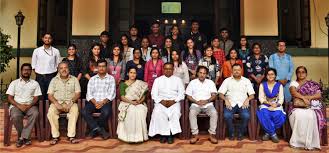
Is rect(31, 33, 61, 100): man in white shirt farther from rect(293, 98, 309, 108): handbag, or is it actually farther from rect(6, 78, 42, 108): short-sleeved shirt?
rect(293, 98, 309, 108): handbag

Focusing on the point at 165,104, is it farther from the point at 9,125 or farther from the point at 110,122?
the point at 9,125

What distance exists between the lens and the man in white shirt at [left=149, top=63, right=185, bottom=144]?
18.0 feet

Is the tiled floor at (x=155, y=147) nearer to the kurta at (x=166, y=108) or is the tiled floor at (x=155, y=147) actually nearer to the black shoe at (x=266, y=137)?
the black shoe at (x=266, y=137)

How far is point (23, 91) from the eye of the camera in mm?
5508

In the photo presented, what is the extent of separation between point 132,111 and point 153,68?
105cm

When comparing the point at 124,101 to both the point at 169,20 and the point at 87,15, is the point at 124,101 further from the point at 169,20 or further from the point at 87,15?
the point at 169,20

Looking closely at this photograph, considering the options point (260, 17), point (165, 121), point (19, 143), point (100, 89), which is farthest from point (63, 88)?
point (260, 17)

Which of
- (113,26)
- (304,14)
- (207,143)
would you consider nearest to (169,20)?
(113,26)

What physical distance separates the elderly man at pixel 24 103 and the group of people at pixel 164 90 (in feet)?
0.05

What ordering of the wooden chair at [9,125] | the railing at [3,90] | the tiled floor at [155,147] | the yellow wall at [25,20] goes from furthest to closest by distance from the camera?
1. the yellow wall at [25,20]
2. the railing at [3,90]
3. the wooden chair at [9,125]
4. the tiled floor at [155,147]

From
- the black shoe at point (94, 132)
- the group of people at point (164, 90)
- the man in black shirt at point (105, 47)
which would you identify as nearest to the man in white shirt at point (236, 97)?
the group of people at point (164, 90)

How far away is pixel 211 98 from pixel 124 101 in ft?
4.94

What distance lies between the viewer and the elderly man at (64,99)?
5.45m

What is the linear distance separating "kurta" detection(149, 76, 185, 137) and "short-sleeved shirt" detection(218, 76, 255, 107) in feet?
2.54
